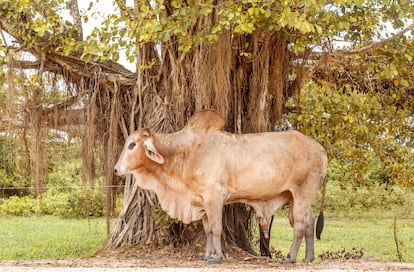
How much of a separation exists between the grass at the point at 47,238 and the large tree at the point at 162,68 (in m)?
2.39

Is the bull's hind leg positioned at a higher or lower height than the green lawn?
higher

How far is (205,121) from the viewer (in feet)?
30.8

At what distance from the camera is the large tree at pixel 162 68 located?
9578 millimetres

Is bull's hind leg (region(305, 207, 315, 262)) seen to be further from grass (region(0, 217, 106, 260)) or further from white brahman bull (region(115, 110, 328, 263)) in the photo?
grass (region(0, 217, 106, 260))

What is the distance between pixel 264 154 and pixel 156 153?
1210mm

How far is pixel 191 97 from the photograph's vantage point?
10.3 metres

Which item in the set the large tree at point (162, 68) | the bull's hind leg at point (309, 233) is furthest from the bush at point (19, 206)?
the bull's hind leg at point (309, 233)

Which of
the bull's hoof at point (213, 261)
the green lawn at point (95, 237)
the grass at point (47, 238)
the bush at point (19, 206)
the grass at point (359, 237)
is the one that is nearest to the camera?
the bull's hoof at point (213, 261)

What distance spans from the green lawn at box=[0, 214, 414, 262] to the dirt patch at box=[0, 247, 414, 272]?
11.3 feet

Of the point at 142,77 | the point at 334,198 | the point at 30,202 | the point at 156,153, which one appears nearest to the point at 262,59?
the point at 142,77

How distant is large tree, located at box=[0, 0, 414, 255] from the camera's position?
958cm

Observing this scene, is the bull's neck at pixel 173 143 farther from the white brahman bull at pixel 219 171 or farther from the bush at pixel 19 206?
the bush at pixel 19 206

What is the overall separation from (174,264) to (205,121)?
1651 mm

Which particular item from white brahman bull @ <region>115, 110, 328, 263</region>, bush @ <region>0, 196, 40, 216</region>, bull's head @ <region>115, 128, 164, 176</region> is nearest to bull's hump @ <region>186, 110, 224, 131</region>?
white brahman bull @ <region>115, 110, 328, 263</region>
